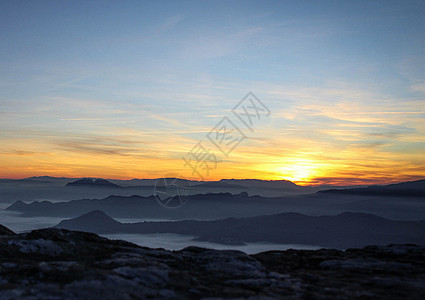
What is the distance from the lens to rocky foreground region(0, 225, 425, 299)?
64.3 feet

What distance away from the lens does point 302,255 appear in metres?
36.1

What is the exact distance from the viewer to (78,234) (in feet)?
110

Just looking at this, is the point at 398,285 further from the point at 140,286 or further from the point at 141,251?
the point at 141,251

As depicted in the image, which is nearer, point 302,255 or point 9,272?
point 9,272

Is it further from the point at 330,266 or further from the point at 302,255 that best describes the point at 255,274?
the point at 302,255

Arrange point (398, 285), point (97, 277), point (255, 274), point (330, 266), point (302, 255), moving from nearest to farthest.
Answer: point (97, 277) → point (398, 285) → point (255, 274) → point (330, 266) → point (302, 255)

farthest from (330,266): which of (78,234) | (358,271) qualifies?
(78,234)

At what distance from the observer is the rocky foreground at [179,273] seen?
19.6m

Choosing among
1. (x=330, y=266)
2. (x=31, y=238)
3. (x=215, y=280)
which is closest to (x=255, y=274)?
(x=215, y=280)

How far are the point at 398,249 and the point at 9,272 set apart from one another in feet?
124

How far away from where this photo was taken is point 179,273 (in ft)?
77.3

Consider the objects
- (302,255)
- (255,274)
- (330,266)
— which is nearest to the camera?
(255,274)

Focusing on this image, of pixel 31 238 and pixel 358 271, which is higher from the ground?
pixel 31 238

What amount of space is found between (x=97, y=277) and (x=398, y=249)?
32.6 metres
